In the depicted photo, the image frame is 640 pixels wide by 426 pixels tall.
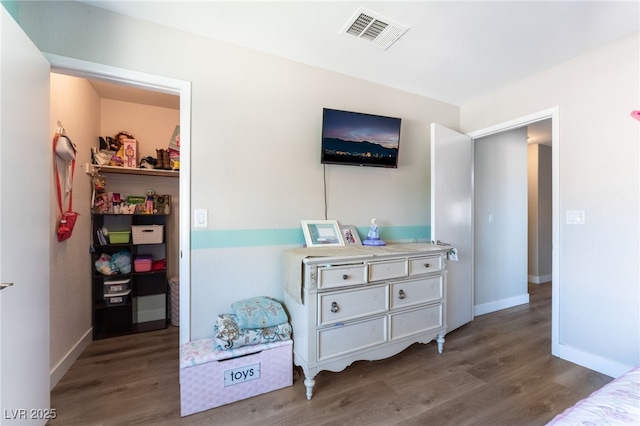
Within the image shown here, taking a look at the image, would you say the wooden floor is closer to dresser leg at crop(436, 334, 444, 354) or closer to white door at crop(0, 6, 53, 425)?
dresser leg at crop(436, 334, 444, 354)

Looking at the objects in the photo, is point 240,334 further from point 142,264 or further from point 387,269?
point 142,264

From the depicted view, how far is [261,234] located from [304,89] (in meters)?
1.24

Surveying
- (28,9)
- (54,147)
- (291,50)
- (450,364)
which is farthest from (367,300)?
(28,9)

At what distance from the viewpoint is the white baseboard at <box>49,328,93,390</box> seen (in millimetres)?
1795

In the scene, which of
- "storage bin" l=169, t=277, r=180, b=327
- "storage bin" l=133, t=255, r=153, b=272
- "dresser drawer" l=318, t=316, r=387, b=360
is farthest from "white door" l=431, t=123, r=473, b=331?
"storage bin" l=133, t=255, r=153, b=272

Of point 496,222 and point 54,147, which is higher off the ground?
point 54,147


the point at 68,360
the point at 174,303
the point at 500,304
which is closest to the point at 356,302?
the point at 174,303

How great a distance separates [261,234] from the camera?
2.08 m

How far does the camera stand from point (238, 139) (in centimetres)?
201

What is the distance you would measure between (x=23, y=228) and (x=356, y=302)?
1.82 meters

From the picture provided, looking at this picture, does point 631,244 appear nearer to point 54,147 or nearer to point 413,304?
point 413,304

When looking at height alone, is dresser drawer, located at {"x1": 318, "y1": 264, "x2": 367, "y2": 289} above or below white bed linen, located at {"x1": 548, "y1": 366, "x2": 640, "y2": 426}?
above

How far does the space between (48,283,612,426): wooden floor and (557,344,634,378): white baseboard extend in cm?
7

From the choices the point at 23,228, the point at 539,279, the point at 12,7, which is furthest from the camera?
the point at 539,279
